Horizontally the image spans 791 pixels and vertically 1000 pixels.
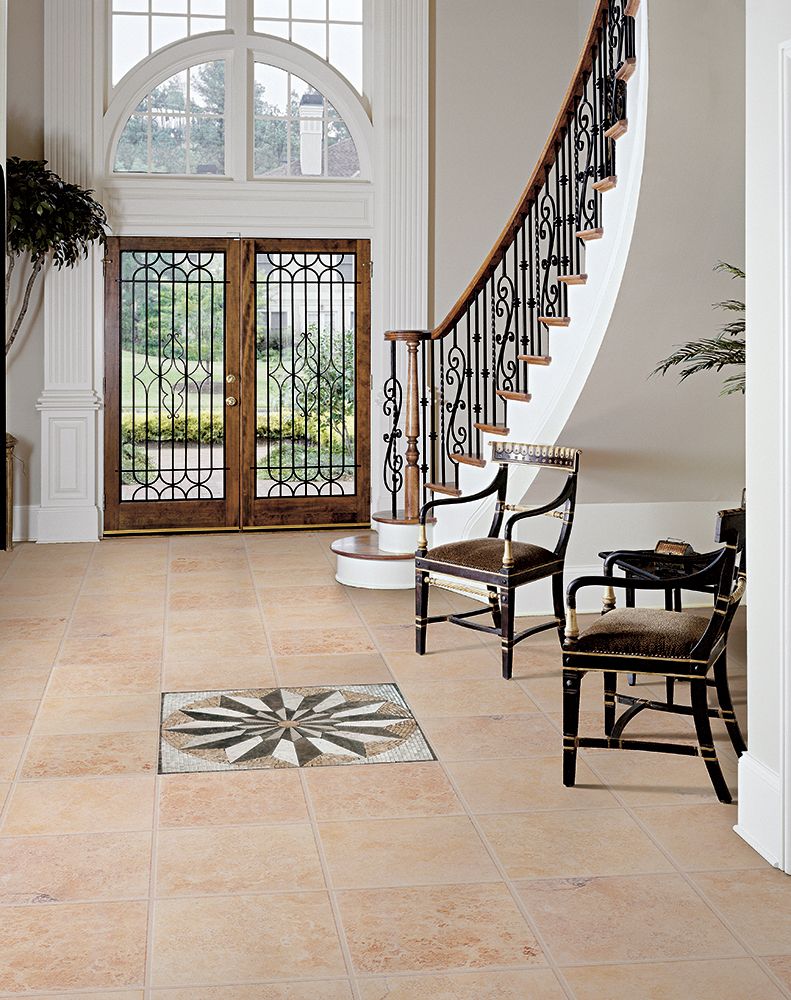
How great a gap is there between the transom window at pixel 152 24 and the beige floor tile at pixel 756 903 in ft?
23.7

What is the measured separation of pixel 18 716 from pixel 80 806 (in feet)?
3.19

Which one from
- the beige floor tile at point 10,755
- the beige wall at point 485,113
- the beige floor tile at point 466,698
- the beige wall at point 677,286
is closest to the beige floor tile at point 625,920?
the beige floor tile at point 466,698

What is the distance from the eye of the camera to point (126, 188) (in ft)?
26.9

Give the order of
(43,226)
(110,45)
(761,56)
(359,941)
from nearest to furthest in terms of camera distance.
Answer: (359,941) < (761,56) < (43,226) < (110,45)

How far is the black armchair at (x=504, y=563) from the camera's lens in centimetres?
485

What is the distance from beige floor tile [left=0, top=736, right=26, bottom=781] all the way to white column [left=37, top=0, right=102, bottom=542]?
4299mm

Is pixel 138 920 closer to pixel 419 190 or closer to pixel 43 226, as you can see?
pixel 43 226

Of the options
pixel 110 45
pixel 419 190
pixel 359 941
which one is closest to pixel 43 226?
pixel 110 45

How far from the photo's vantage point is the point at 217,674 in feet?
15.9

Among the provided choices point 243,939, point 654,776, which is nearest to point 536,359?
point 654,776

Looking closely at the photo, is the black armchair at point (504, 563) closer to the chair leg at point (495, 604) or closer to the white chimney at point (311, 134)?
the chair leg at point (495, 604)

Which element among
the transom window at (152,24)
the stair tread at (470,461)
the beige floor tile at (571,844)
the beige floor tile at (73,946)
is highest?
the transom window at (152,24)

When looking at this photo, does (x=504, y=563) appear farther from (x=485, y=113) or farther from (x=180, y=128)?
(x=180, y=128)

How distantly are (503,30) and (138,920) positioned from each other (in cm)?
738
